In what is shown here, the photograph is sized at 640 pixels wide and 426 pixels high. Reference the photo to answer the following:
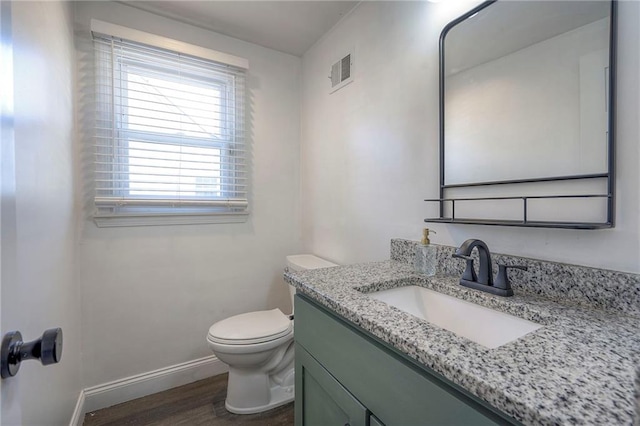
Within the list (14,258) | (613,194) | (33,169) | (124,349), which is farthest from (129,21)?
(613,194)

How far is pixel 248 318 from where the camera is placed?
1.72 metres

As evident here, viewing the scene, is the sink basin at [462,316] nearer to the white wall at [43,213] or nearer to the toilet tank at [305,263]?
the toilet tank at [305,263]

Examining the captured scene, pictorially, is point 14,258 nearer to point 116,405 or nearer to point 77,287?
point 77,287

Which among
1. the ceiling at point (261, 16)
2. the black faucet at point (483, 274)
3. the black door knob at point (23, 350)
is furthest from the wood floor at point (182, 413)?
the ceiling at point (261, 16)

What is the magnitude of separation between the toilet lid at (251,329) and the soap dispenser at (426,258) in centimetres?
89

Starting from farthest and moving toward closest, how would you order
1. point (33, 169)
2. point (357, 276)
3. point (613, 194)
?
1. point (357, 276)
2. point (33, 169)
3. point (613, 194)

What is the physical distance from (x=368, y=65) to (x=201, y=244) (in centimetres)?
152

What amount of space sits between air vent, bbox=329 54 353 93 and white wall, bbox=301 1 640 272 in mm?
49

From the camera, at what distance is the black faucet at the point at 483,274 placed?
0.84 metres

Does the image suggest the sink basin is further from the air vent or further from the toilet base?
the air vent

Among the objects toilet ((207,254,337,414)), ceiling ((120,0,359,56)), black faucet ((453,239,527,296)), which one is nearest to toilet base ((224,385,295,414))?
toilet ((207,254,337,414))

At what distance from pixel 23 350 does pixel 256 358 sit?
1227 millimetres

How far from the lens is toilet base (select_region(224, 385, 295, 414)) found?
61.7 inches

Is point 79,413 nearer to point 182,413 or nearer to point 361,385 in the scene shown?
point 182,413
